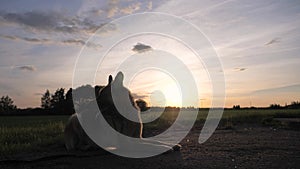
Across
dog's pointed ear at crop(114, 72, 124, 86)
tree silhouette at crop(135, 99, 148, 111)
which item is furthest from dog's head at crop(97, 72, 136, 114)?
tree silhouette at crop(135, 99, 148, 111)

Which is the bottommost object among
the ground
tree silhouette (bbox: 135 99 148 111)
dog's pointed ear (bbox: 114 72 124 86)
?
the ground

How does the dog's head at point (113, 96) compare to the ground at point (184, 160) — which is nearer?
the ground at point (184, 160)

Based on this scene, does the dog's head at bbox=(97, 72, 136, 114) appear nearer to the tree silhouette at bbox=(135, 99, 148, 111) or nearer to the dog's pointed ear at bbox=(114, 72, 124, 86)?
the dog's pointed ear at bbox=(114, 72, 124, 86)

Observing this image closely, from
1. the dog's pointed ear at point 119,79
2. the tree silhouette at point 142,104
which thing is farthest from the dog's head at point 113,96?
the tree silhouette at point 142,104

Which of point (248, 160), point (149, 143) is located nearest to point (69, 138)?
point (149, 143)

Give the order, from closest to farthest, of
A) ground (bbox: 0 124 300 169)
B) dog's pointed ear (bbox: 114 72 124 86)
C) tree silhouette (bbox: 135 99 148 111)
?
ground (bbox: 0 124 300 169)
dog's pointed ear (bbox: 114 72 124 86)
tree silhouette (bbox: 135 99 148 111)

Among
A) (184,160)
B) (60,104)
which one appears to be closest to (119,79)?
(184,160)

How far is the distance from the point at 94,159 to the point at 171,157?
1.36 m

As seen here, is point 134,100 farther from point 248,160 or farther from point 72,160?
point 248,160

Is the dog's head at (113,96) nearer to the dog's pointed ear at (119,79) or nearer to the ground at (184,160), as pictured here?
the dog's pointed ear at (119,79)

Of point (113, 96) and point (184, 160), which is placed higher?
point (113, 96)

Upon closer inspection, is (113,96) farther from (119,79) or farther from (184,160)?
(184,160)

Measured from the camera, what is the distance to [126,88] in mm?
5898

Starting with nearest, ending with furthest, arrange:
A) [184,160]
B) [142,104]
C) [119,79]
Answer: [184,160] → [119,79] → [142,104]
